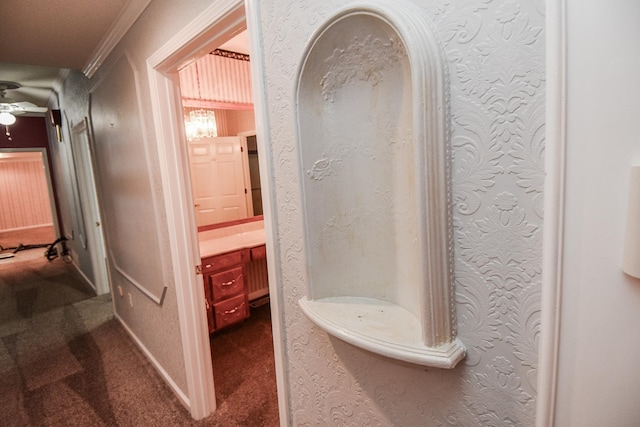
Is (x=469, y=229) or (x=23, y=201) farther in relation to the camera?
(x=23, y=201)

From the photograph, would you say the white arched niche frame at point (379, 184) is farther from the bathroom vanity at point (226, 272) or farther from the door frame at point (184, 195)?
the bathroom vanity at point (226, 272)

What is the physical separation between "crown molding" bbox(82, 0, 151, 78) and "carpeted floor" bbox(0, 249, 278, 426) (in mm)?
2321

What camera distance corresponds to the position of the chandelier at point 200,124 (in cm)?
309

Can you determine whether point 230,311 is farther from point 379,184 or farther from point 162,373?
point 379,184

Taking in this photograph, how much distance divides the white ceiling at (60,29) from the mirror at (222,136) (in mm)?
237

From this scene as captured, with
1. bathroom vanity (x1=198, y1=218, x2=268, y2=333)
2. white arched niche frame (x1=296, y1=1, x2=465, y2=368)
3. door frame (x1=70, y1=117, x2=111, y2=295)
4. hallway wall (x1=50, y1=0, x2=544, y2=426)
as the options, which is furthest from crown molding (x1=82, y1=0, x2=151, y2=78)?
bathroom vanity (x1=198, y1=218, x2=268, y2=333)

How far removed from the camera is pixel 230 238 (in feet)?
10.5

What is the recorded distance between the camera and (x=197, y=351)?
5.97 ft

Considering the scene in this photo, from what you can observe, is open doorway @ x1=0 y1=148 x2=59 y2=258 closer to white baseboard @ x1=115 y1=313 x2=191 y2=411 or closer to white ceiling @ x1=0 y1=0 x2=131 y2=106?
white baseboard @ x1=115 y1=313 x2=191 y2=411

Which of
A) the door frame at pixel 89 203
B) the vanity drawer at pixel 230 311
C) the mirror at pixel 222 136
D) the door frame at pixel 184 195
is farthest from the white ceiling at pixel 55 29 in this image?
the vanity drawer at pixel 230 311

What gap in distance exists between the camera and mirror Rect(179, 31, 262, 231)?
2.82 m

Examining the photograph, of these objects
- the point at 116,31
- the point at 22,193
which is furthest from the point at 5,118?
the point at 22,193

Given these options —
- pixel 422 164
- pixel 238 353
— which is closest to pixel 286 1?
pixel 422 164

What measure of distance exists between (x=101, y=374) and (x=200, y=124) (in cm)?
228
